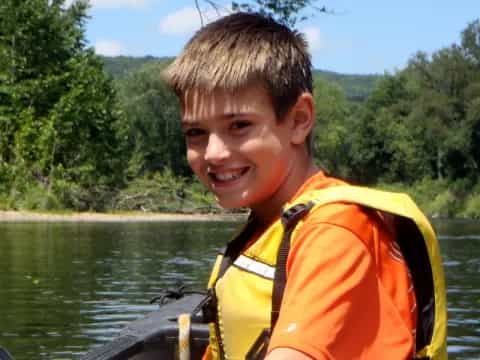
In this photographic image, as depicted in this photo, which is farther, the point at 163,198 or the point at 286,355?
the point at 163,198

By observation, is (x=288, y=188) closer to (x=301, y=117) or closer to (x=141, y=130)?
(x=301, y=117)

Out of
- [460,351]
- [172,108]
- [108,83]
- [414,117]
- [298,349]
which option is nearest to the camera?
[298,349]

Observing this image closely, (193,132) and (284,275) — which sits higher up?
(193,132)

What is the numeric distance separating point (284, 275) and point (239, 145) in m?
0.24

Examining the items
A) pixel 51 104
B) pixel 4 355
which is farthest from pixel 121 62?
pixel 4 355

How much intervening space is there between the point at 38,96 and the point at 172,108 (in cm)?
2125

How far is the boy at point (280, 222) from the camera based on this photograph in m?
1.60

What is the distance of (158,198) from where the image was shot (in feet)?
169

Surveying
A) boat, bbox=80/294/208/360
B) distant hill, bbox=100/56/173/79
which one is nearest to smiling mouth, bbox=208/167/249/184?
boat, bbox=80/294/208/360

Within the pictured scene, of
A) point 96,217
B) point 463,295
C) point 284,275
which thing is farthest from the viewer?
point 96,217

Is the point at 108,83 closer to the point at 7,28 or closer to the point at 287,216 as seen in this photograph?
the point at 7,28

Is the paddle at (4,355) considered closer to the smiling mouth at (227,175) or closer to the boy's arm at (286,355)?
the smiling mouth at (227,175)

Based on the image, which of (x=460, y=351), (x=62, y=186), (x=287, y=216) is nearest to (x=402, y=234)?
(x=287, y=216)

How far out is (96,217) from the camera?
146 feet
